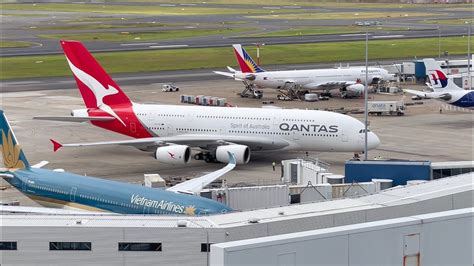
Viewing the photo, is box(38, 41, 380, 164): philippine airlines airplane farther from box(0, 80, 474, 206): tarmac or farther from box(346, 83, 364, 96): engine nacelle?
box(346, 83, 364, 96): engine nacelle

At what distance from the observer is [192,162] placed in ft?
242

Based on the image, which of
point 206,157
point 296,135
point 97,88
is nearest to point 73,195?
point 206,157

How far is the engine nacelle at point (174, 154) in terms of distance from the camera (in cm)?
6931

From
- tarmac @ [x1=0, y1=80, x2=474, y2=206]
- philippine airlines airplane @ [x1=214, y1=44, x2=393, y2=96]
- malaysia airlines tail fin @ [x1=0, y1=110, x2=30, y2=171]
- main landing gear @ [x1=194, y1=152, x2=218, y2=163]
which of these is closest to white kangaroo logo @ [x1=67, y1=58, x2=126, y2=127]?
tarmac @ [x1=0, y1=80, x2=474, y2=206]

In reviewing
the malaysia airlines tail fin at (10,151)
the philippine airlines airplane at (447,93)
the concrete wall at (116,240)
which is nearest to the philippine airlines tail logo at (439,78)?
the philippine airlines airplane at (447,93)

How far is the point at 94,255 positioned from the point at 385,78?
8947 centimetres

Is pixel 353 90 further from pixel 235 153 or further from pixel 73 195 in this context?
pixel 73 195

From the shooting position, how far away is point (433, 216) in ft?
92.9

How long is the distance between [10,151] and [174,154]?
Answer: 788 inches

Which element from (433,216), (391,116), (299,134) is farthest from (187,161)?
(433,216)

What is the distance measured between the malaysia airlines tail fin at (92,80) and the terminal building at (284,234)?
43.1 m

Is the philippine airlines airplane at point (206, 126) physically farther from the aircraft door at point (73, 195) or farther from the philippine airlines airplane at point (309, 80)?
the philippine airlines airplane at point (309, 80)

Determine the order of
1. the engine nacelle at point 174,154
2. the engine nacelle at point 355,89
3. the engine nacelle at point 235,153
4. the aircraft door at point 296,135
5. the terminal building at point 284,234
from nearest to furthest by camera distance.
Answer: the terminal building at point 284,234
the engine nacelle at point 174,154
the engine nacelle at point 235,153
the aircraft door at point 296,135
the engine nacelle at point 355,89

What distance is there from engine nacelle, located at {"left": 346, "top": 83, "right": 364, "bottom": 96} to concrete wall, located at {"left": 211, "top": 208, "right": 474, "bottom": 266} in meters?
84.5
